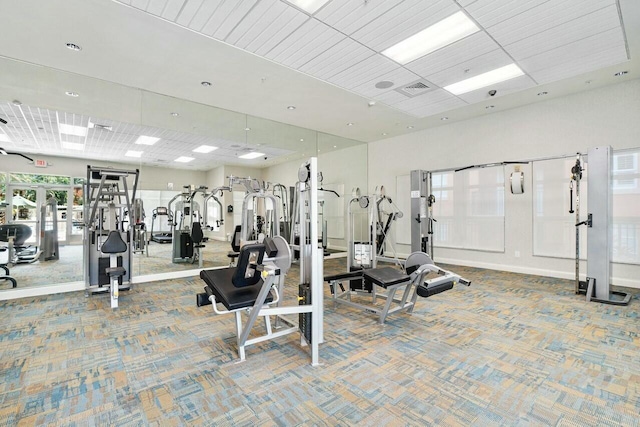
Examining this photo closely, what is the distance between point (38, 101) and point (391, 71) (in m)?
5.65

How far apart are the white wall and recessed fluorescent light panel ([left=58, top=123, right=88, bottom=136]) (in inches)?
291

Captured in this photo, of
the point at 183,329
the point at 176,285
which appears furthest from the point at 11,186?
the point at 183,329

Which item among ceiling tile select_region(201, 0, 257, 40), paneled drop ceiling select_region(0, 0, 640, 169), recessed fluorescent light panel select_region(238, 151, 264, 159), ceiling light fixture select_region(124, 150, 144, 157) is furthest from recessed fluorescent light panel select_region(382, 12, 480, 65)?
ceiling light fixture select_region(124, 150, 144, 157)

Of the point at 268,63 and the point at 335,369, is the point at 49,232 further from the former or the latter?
the point at 335,369

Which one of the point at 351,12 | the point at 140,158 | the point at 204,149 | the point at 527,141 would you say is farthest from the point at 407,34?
the point at 140,158

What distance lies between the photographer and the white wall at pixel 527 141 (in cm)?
496

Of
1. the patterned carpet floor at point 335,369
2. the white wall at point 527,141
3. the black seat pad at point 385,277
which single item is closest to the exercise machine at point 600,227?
the patterned carpet floor at point 335,369

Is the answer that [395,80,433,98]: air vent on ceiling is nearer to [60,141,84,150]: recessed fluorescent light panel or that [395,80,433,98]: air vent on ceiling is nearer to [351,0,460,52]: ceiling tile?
[351,0,460,52]: ceiling tile

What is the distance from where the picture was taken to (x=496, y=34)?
11.5 feet

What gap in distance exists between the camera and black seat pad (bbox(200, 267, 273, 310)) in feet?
7.95

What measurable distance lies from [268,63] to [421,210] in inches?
159

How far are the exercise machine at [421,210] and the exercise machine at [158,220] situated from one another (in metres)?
5.19

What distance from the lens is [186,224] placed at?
22.7ft

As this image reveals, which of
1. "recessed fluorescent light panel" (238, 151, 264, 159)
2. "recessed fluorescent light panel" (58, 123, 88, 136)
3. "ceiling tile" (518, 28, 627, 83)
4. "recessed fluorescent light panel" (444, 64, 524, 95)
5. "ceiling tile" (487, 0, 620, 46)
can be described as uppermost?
"recessed fluorescent light panel" (444, 64, 524, 95)
